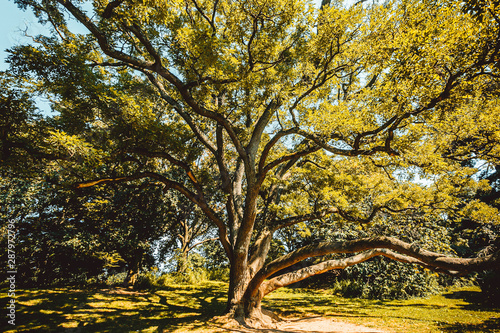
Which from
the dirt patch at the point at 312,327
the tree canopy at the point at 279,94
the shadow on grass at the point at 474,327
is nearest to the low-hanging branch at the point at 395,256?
the tree canopy at the point at 279,94

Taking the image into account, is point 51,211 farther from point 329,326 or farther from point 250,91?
point 329,326

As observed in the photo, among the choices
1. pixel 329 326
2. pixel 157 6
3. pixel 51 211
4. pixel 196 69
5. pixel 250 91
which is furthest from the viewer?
pixel 51 211

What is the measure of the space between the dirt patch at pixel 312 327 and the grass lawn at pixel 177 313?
0.57 metres

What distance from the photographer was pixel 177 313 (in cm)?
783

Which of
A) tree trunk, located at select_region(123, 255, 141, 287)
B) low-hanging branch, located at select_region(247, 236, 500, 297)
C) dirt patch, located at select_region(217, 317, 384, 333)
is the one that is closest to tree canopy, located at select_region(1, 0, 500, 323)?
low-hanging branch, located at select_region(247, 236, 500, 297)

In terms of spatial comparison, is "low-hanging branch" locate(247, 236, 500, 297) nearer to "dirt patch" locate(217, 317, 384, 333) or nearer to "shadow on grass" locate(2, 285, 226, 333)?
"dirt patch" locate(217, 317, 384, 333)

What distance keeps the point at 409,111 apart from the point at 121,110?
25.7 feet

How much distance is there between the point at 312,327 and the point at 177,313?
4.74 meters

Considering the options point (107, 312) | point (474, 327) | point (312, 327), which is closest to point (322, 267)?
point (312, 327)

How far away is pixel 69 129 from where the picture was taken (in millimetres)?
6637

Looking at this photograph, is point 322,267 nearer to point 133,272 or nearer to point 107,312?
point 107,312

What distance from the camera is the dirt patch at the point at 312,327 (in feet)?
20.0

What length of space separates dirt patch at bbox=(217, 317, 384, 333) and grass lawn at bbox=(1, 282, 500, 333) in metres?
0.57

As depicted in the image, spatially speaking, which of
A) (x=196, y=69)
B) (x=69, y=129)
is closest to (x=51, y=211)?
(x=69, y=129)
